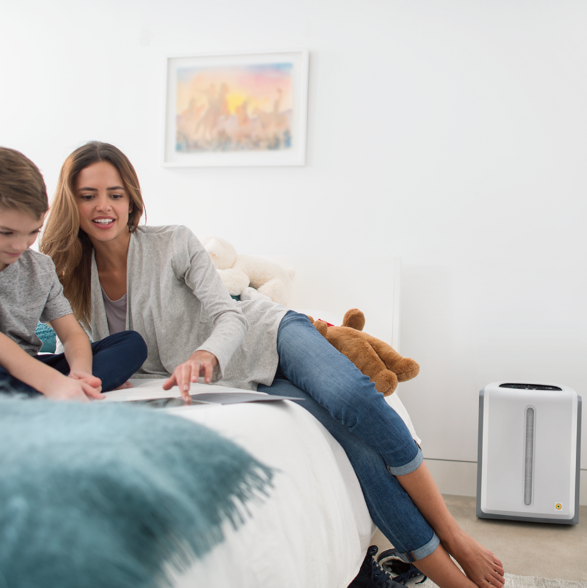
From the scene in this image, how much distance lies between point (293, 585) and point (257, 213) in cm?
181

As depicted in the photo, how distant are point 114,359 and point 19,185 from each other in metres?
0.35

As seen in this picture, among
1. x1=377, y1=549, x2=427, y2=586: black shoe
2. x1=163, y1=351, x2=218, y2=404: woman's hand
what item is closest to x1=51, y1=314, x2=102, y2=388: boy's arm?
x1=163, y1=351, x2=218, y2=404: woman's hand

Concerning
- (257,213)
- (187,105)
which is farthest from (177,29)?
(257,213)

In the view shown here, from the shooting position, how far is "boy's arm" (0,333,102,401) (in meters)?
0.84

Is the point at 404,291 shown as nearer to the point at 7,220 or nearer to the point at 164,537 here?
the point at 7,220

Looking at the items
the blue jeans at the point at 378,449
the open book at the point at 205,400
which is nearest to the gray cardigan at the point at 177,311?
the blue jeans at the point at 378,449

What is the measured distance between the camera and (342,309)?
212 centimetres

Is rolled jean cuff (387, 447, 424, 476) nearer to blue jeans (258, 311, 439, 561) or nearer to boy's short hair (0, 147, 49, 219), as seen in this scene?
blue jeans (258, 311, 439, 561)

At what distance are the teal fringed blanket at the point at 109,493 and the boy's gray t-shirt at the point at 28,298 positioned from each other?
1.77 feet

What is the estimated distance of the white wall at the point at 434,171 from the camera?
203 cm

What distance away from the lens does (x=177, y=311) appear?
1229 millimetres

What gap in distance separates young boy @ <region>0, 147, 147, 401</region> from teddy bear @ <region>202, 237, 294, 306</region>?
753 mm

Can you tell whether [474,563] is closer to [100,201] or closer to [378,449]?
[378,449]

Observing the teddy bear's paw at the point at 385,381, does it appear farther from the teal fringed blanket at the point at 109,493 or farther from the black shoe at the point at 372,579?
the teal fringed blanket at the point at 109,493
